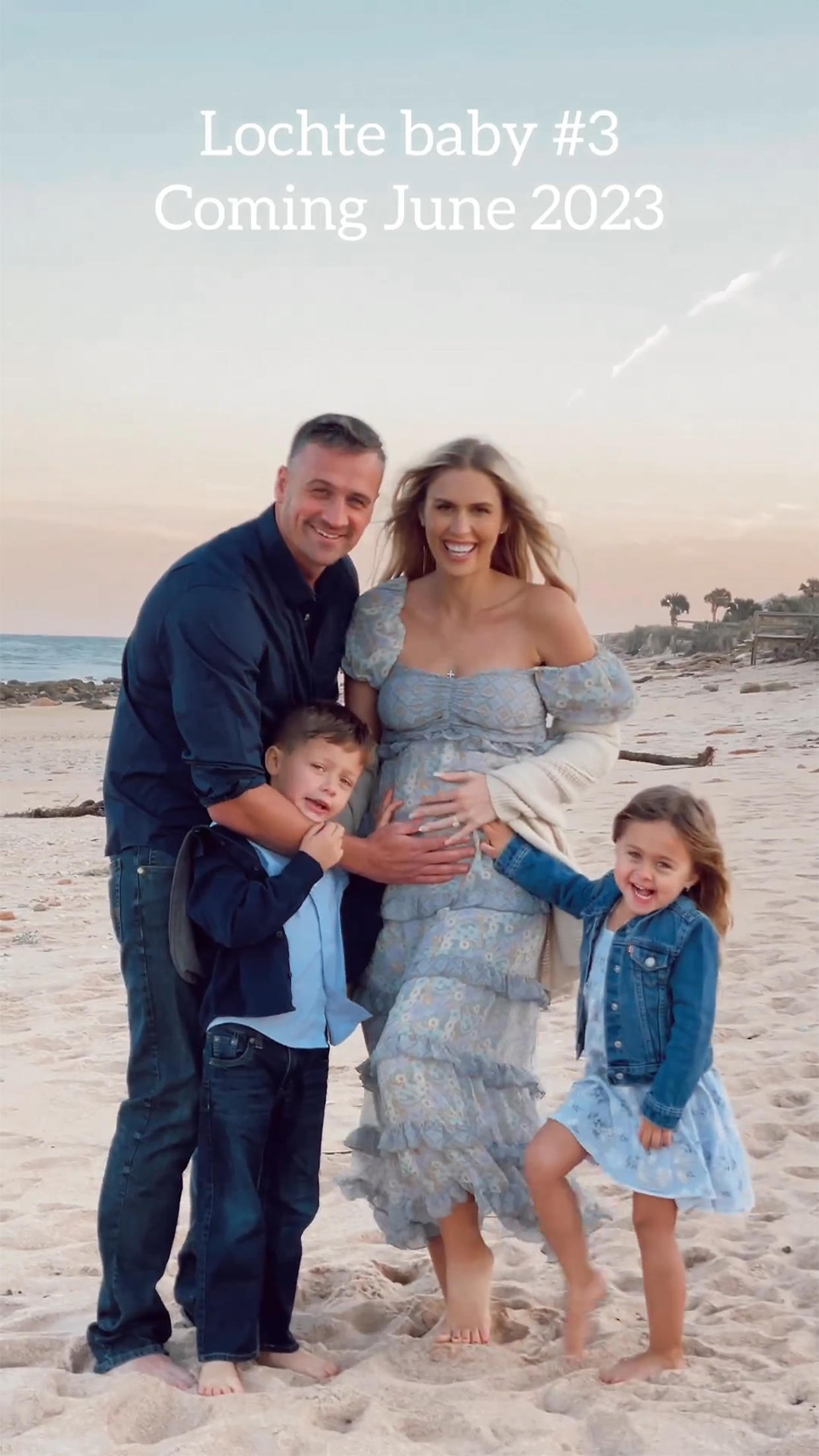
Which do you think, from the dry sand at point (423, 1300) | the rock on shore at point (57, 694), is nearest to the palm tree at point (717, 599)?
the rock on shore at point (57, 694)

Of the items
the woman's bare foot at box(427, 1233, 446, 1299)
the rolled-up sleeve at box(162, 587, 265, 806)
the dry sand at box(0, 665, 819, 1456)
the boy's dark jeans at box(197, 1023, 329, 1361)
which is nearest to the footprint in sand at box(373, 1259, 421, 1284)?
the dry sand at box(0, 665, 819, 1456)

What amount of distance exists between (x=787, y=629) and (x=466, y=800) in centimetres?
2259

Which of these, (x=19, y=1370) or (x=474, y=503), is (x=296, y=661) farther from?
(x=19, y=1370)

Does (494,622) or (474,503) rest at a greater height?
(474,503)

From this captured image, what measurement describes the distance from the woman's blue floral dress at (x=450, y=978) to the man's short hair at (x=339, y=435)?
18.0 inches

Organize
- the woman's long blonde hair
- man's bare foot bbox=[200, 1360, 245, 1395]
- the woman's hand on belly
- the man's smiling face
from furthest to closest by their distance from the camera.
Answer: the woman's long blonde hair
the woman's hand on belly
the man's smiling face
man's bare foot bbox=[200, 1360, 245, 1395]

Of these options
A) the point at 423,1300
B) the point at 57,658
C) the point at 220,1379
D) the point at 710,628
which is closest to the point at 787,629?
the point at 710,628

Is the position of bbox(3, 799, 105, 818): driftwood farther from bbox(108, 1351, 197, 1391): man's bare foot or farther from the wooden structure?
the wooden structure

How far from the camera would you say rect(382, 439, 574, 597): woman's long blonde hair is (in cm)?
367

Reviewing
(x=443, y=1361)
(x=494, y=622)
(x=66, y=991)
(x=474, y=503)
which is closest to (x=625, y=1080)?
(x=443, y=1361)

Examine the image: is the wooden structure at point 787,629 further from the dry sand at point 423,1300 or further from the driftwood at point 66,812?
the dry sand at point 423,1300

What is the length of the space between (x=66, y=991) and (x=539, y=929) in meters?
3.74

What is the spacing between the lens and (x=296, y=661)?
3.52 metres

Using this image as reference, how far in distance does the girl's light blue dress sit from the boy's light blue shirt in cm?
57
